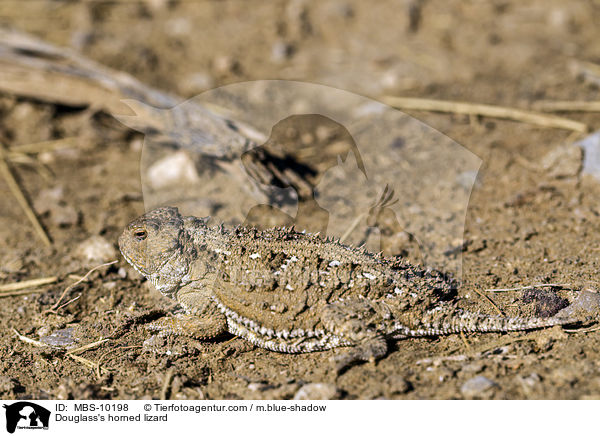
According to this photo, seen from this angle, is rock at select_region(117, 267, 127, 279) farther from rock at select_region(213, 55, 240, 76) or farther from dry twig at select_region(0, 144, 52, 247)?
rock at select_region(213, 55, 240, 76)

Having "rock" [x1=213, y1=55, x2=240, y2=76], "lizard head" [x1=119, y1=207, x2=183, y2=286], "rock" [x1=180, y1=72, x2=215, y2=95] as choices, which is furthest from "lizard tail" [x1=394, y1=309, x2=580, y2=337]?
"rock" [x1=213, y1=55, x2=240, y2=76]

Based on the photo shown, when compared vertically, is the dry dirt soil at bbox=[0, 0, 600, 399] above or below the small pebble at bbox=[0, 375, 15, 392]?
above

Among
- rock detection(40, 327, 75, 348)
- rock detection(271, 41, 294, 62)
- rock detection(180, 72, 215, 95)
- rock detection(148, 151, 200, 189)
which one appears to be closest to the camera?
rock detection(40, 327, 75, 348)
